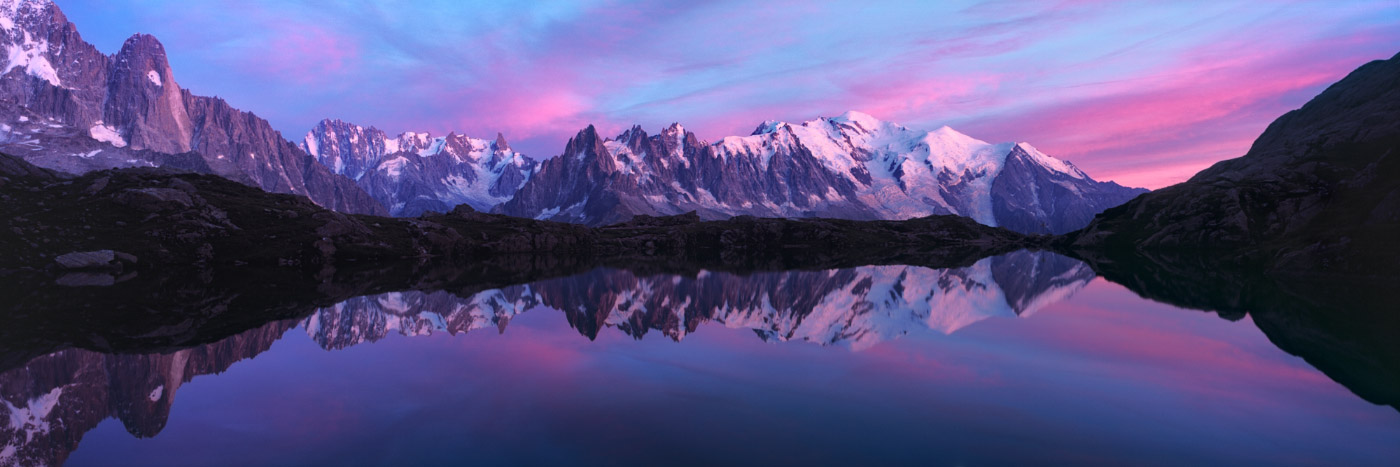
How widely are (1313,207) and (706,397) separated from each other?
189 metres

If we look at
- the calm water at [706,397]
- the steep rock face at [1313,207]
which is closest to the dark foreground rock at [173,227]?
the calm water at [706,397]

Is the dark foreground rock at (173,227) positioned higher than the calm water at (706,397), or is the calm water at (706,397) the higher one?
the dark foreground rock at (173,227)

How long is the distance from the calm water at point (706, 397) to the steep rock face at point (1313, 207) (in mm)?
74982

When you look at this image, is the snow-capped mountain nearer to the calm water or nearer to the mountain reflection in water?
the calm water

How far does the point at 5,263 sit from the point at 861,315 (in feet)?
459

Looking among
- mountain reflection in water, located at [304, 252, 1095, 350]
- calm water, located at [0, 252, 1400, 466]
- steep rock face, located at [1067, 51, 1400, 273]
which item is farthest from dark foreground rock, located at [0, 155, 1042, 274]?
steep rock face, located at [1067, 51, 1400, 273]

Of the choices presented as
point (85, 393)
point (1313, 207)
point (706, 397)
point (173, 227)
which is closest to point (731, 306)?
point (706, 397)

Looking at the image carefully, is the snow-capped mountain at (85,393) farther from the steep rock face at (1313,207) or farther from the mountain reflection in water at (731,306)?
the steep rock face at (1313,207)

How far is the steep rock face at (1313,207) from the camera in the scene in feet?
316

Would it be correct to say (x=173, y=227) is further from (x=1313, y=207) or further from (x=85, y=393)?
(x=1313, y=207)

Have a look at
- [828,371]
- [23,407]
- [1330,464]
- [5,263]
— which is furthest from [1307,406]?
[5,263]

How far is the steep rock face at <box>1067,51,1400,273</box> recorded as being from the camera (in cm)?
9631

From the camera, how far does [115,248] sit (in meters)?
121

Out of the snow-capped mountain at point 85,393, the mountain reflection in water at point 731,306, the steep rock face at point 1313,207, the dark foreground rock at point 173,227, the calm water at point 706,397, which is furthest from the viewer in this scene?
the dark foreground rock at point 173,227
